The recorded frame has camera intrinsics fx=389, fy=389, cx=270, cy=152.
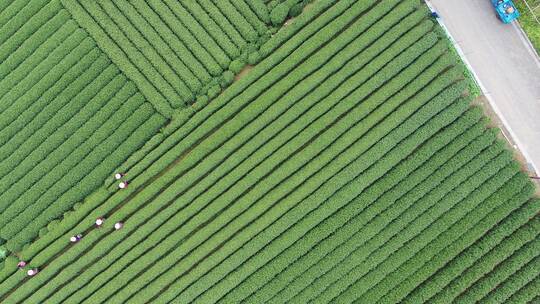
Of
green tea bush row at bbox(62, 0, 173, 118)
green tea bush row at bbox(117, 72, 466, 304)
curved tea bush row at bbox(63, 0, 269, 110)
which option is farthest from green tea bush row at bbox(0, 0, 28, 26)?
green tea bush row at bbox(117, 72, 466, 304)

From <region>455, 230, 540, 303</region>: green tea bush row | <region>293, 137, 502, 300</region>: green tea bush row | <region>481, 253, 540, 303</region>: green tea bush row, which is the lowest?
<region>481, 253, 540, 303</region>: green tea bush row

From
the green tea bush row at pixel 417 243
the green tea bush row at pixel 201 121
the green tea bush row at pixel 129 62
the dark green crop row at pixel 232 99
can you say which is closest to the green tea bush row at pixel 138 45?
the green tea bush row at pixel 129 62

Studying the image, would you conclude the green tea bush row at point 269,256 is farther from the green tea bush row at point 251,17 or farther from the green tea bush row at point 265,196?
the green tea bush row at point 251,17

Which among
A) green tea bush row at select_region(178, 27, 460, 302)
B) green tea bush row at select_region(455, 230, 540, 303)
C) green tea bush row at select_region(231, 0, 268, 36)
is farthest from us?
green tea bush row at select_region(231, 0, 268, 36)

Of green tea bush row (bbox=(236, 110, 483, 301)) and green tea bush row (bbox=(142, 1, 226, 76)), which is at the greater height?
green tea bush row (bbox=(142, 1, 226, 76))

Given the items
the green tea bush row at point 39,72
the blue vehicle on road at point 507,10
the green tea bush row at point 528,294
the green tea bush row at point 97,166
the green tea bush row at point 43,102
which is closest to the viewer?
the green tea bush row at point 528,294

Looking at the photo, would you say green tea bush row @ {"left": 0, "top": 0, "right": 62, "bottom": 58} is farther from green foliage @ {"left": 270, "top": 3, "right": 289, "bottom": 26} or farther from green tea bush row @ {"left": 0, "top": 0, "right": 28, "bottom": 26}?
green foliage @ {"left": 270, "top": 3, "right": 289, "bottom": 26}
